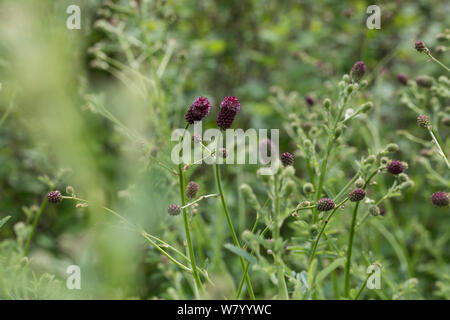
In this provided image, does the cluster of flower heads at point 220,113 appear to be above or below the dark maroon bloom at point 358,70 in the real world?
below

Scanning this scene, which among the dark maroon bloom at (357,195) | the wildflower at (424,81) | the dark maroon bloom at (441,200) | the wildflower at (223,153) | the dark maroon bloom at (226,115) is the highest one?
the wildflower at (424,81)

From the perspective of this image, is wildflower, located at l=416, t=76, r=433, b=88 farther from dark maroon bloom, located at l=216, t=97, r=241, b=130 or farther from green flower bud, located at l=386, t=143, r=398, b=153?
dark maroon bloom, located at l=216, t=97, r=241, b=130

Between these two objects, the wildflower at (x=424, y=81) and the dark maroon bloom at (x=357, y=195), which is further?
the wildflower at (x=424, y=81)

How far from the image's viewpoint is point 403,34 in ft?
6.44

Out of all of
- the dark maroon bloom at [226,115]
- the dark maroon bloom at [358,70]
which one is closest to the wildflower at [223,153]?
the dark maroon bloom at [226,115]

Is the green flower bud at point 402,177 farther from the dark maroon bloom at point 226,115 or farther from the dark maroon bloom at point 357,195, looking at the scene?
the dark maroon bloom at point 226,115

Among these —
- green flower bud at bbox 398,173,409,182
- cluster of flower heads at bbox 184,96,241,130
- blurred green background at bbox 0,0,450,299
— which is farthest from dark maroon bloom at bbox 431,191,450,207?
cluster of flower heads at bbox 184,96,241,130

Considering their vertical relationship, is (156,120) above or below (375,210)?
above

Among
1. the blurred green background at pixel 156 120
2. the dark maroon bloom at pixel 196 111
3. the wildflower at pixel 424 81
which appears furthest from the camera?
the blurred green background at pixel 156 120

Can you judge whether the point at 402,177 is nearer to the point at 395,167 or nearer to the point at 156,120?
the point at 395,167

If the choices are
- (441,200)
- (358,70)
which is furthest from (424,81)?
(441,200)

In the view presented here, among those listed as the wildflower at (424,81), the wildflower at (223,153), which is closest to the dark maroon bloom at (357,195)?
the wildflower at (223,153)

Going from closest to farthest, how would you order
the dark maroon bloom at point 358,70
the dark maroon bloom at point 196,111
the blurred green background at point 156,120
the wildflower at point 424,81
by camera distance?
the dark maroon bloom at point 196,111 → the dark maroon bloom at point 358,70 → the wildflower at point 424,81 → the blurred green background at point 156,120
